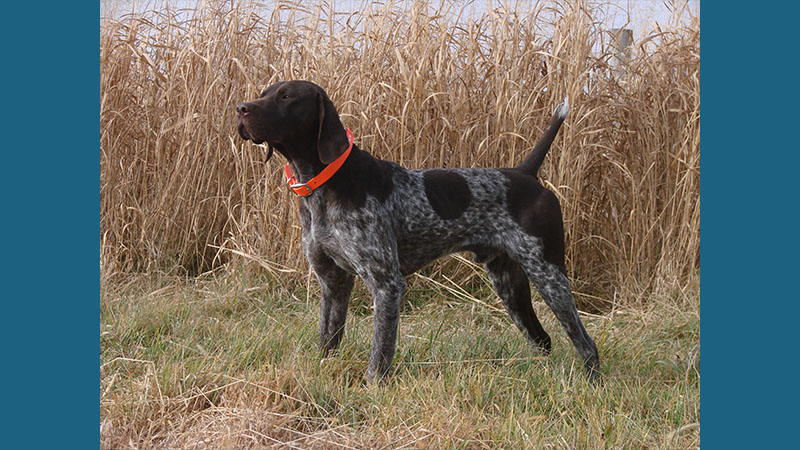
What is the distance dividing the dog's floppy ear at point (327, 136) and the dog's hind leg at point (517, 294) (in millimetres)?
945

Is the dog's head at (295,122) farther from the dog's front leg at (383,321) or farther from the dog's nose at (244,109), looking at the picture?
the dog's front leg at (383,321)

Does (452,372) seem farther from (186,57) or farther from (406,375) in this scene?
(186,57)

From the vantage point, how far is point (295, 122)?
260 centimetres

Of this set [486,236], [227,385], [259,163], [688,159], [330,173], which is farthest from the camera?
[259,163]

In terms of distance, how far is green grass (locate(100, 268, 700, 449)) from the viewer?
227 centimetres

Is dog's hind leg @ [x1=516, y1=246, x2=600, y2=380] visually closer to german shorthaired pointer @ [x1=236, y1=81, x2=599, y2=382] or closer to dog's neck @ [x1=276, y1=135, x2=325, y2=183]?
german shorthaired pointer @ [x1=236, y1=81, x2=599, y2=382]

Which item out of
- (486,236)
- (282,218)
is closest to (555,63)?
(486,236)

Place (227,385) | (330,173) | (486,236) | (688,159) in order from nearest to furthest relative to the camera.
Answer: (227,385), (330,173), (486,236), (688,159)

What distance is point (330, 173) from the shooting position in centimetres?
269

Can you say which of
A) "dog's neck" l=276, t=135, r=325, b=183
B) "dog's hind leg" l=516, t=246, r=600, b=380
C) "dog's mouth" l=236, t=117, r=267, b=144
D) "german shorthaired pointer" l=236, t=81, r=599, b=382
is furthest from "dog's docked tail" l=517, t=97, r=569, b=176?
"dog's mouth" l=236, t=117, r=267, b=144

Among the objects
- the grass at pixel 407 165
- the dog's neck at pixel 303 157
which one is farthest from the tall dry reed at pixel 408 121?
the dog's neck at pixel 303 157

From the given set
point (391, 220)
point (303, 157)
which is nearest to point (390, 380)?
point (391, 220)

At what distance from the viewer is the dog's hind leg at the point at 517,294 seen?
10.4 feet

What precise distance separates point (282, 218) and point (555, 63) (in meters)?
1.79
